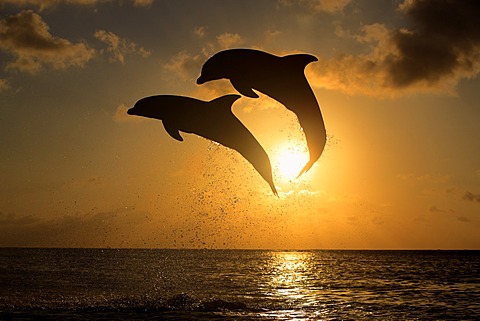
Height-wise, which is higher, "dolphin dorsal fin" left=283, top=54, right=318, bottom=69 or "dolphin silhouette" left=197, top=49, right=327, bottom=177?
"dolphin dorsal fin" left=283, top=54, right=318, bottom=69

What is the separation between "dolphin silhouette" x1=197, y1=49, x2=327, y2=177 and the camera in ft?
40.6

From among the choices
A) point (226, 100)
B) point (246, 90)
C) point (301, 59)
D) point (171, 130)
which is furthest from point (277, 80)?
point (171, 130)

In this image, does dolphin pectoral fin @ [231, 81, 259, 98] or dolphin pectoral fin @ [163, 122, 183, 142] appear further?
dolphin pectoral fin @ [163, 122, 183, 142]

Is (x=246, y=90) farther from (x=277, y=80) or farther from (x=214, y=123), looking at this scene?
(x=214, y=123)

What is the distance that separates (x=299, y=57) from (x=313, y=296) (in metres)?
→ 27.7

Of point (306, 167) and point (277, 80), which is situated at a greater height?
point (277, 80)

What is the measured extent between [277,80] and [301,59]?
126 centimetres

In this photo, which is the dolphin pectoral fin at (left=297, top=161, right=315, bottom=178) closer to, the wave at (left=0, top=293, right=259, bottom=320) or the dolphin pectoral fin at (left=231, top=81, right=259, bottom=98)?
the dolphin pectoral fin at (left=231, top=81, right=259, bottom=98)

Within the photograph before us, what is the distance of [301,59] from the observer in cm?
1351

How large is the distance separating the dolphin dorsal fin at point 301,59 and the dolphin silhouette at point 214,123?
1.59 meters

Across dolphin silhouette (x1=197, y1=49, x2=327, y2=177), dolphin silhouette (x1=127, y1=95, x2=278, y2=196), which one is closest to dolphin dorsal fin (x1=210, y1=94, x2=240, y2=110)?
dolphin silhouette (x1=127, y1=95, x2=278, y2=196)

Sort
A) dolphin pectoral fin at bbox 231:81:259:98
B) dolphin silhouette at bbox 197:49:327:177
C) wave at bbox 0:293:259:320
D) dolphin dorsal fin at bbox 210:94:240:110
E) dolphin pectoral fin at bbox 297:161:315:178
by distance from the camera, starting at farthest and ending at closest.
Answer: wave at bbox 0:293:259:320
dolphin dorsal fin at bbox 210:94:240:110
dolphin pectoral fin at bbox 231:81:259:98
dolphin silhouette at bbox 197:49:327:177
dolphin pectoral fin at bbox 297:161:315:178

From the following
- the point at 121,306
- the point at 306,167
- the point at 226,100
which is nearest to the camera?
the point at 306,167

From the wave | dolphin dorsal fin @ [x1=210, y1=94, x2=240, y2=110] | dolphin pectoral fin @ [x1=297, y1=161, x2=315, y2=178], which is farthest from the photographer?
the wave
